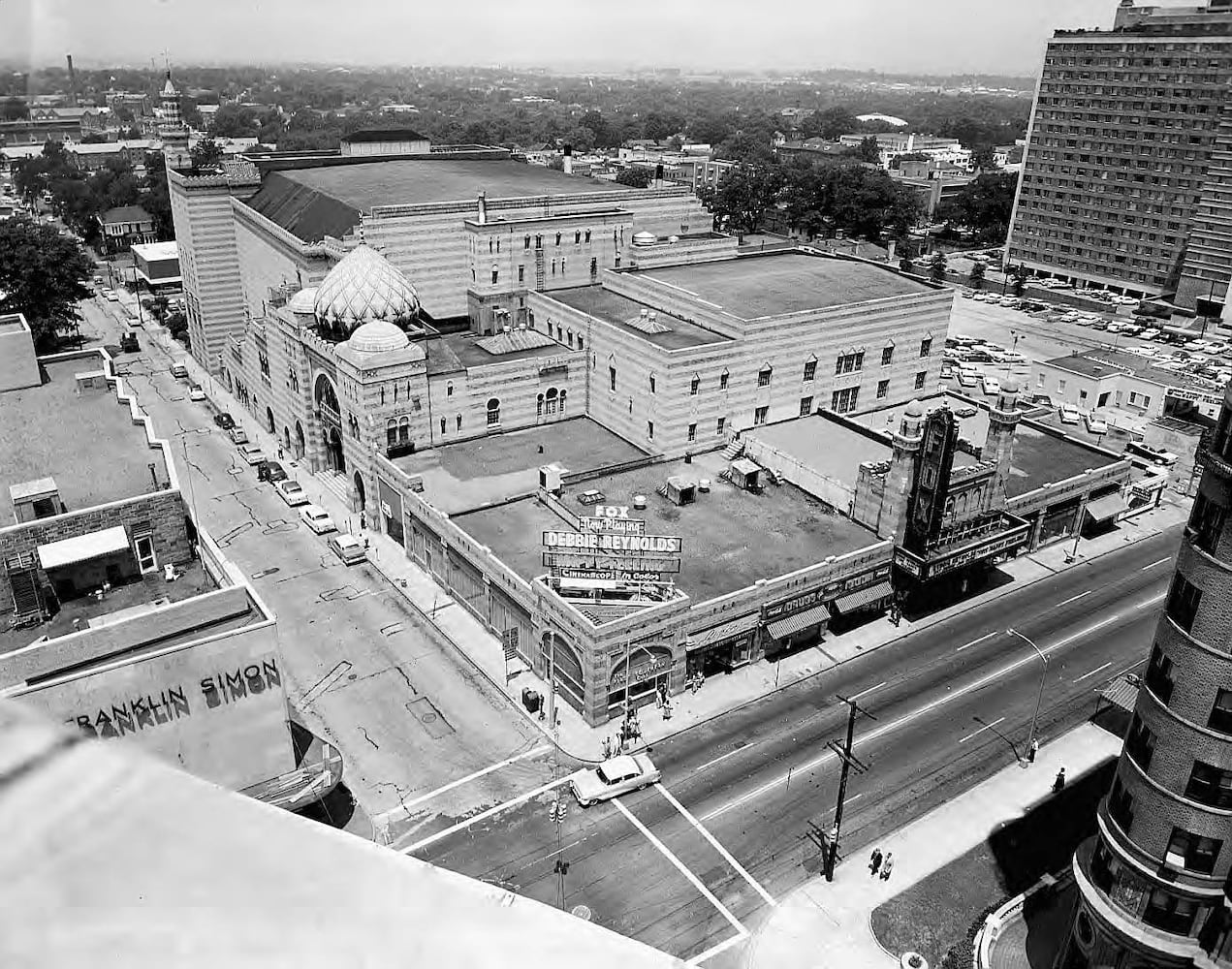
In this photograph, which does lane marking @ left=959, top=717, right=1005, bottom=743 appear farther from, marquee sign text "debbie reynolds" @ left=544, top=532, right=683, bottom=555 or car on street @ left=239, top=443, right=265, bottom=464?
car on street @ left=239, top=443, right=265, bottom=464

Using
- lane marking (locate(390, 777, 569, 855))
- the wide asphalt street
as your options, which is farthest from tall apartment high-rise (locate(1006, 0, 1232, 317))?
lane marking (locate(390, 777, 569, 855))

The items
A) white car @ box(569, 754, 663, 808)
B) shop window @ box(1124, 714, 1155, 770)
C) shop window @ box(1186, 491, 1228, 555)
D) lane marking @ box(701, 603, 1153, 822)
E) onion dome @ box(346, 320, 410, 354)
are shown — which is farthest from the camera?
onion dome @ box(346, 320, 410, 354)

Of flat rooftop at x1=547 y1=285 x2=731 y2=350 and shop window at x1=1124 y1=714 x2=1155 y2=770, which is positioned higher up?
flat rooftop at x1=547 y1=285 x2=731 y2=350

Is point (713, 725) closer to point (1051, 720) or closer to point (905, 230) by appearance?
point (1051, 720)

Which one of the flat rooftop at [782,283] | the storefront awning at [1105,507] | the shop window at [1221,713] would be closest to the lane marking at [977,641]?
the storefront awning at [1105,507]

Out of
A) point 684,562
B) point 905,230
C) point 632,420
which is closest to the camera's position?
point 684,562

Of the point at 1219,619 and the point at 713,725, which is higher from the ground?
the point at 1219,619

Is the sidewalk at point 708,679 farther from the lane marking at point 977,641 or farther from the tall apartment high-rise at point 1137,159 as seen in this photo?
the tall apartment high-rise at point 1137,159

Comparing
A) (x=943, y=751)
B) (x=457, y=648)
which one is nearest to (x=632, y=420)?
(x=457, y=648)
